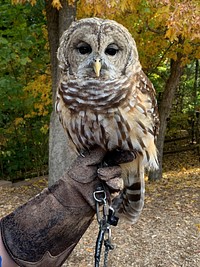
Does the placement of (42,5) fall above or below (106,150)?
above

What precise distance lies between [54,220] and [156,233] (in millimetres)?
3311

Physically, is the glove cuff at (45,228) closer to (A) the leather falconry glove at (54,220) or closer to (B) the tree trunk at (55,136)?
(A) the leather falconry glove at (54,220)

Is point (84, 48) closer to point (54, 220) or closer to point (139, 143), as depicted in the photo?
point (139, 143)

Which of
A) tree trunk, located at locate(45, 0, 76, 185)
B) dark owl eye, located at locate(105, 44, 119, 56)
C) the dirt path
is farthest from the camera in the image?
tree trunk, located at locate(45, 0, 76, 185)

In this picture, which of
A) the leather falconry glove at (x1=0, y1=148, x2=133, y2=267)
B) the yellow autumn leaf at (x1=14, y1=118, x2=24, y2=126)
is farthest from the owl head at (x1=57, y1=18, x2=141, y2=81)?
the yellow autumn leaf at (x1=14, y1=118, x2=24, y2=126)

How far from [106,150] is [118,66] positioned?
1.64 ft

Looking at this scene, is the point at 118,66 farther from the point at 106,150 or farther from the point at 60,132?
the point at 60,132

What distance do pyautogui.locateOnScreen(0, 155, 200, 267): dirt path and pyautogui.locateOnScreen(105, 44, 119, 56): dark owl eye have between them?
A: 276 centimetres

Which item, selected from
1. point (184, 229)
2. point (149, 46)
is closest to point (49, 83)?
point (149, 46)

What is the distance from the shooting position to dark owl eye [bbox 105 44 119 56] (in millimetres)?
2250

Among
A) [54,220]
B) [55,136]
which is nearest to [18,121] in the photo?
[55,136]

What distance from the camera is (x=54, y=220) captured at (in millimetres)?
1979

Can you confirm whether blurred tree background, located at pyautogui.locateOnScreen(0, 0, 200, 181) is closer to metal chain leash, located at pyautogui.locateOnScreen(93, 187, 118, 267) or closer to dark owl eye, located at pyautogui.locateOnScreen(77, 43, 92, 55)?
dark owl eye, located at pyautogui.locateOnScreen(77, 43, 92, 55)

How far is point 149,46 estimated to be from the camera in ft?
20.5
